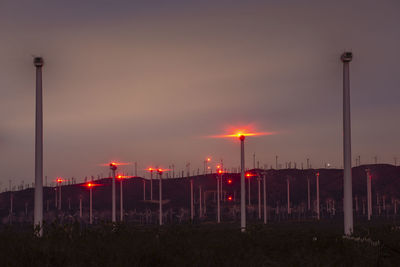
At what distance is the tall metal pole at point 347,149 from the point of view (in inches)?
1056

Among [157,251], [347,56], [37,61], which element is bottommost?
[157,251]

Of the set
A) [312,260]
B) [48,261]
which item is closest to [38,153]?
[48,261]

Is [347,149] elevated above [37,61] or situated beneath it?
situated beneath

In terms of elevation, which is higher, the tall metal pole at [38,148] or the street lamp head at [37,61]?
the street lamp head at [37,61]

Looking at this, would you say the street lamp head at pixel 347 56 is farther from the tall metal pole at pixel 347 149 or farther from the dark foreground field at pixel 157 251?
the dark foreground field at pixel 157 251

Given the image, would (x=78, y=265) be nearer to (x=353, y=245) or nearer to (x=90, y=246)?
(x=90, y=246)

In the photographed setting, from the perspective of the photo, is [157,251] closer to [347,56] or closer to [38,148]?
[38,148]

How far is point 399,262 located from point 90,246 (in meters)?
10.5

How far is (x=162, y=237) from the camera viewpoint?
23.9 metres

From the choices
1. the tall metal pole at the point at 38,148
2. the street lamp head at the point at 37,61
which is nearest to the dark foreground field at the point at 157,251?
the tall metal pole at the point at 38,148

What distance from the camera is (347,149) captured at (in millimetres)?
27797

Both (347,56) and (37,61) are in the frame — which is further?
(347,56)

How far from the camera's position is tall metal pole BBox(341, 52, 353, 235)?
26.8 meters

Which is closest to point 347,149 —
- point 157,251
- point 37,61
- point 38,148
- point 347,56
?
point 347,56
